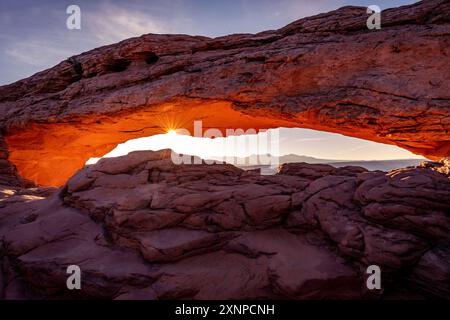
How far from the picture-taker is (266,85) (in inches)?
577

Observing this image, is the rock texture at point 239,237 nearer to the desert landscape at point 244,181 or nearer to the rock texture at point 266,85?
the desert landscape at point 244,181

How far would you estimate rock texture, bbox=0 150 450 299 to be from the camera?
6.48 m

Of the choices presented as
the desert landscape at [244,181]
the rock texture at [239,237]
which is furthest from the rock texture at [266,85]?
the rock texture at [239,237]

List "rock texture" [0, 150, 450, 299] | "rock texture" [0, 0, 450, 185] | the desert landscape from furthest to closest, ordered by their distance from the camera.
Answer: "rock texture" [0, 0, 450, 185] → the desert landscape → "rock texture" [0, 150, 450, 299]

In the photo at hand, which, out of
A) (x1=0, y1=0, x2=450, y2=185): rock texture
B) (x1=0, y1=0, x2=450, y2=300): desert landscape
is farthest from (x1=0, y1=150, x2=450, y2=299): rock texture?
(x1=0, y1=0, x2=450, y2=185): rock texture

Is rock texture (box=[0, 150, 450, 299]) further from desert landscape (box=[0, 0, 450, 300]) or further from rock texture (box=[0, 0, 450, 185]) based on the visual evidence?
rock texture (box=[0, 0, 450, 185])

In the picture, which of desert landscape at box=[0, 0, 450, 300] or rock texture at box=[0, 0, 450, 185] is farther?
rock texture at box=[0, 0, 450, 185]

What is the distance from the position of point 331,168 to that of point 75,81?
19299mm

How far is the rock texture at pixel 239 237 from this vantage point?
21.2ft

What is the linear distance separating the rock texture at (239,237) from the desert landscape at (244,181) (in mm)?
44

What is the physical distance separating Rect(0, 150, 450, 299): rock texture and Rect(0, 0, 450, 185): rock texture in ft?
13.0

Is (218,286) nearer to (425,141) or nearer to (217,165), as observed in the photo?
(217,165)

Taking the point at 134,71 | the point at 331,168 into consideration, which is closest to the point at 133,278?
the point at 331,168
